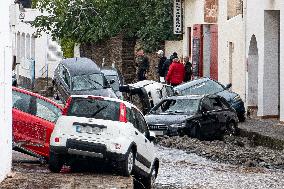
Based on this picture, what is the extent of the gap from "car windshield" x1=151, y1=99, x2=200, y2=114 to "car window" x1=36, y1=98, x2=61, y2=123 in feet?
26.6

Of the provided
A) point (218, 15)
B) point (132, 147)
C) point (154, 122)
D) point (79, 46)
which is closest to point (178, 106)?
point (154, 122)

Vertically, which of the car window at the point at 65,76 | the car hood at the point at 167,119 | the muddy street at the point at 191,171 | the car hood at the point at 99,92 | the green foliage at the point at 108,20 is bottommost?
the muddy street at the point at 191,171

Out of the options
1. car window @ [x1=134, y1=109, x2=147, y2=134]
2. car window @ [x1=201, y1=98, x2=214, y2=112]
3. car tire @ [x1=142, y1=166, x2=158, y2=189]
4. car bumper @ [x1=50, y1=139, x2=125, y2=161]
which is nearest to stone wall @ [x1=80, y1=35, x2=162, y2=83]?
car window @ [x1=201, y1=98, x2=214, y2=112]

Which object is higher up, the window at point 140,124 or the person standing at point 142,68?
the person standing at point 142,68

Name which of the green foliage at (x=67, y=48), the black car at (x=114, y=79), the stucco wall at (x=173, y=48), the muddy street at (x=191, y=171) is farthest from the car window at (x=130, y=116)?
the green foliage at (x=67, y=48)

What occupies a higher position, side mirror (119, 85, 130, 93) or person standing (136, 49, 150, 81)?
person standing (136, 49, 150, 81)

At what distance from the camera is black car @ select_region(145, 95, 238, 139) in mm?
30750

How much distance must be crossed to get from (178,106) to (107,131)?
38.6ft

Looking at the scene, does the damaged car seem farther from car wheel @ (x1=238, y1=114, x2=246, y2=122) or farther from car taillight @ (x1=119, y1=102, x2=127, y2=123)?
car taillight @ (x1=119, y1=102, x2=127, y2=123)

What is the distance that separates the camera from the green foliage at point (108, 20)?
54.0m

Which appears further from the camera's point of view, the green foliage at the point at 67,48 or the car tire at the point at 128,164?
the green foliage at the point at 67,48

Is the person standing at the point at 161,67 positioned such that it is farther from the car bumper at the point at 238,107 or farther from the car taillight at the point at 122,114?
the car taillight at the point at 122,114

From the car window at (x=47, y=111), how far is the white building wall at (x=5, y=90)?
337 cm

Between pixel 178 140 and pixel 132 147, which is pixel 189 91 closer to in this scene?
pixel 178 140
